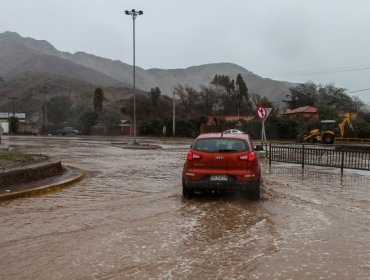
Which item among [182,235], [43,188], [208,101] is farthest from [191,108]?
[182,235]

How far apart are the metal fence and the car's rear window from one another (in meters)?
8.57

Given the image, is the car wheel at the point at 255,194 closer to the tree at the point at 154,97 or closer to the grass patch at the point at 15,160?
the grass patch at the point at 15,160

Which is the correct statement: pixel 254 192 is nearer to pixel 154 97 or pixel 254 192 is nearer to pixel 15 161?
pixel 15 161

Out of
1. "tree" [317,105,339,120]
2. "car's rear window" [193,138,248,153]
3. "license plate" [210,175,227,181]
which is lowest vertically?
"license plate" [210,175,227,181]

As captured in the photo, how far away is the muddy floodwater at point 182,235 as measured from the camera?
5828 millimetres

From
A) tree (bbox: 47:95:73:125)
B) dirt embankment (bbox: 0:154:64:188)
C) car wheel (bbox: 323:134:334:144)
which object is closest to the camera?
dirt embankment (bbox: 0:154:64:188)

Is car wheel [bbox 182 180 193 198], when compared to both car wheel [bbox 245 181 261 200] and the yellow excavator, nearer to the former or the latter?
car wheel [bbox 245 181 261 200]

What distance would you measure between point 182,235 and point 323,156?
49.4 feet

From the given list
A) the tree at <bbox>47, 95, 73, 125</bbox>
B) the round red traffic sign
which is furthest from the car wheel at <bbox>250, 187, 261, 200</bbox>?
the tree at <bbox>47, 95, 73, 125</bbox>

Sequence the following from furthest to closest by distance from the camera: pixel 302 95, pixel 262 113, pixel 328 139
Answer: pixel 302 95, pixel 328 139, pixel 262 113

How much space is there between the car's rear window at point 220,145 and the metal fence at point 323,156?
857cm

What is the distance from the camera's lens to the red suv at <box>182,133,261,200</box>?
35.6ft

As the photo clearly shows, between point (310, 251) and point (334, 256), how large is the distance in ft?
1.15

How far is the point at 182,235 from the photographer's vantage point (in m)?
7.57
